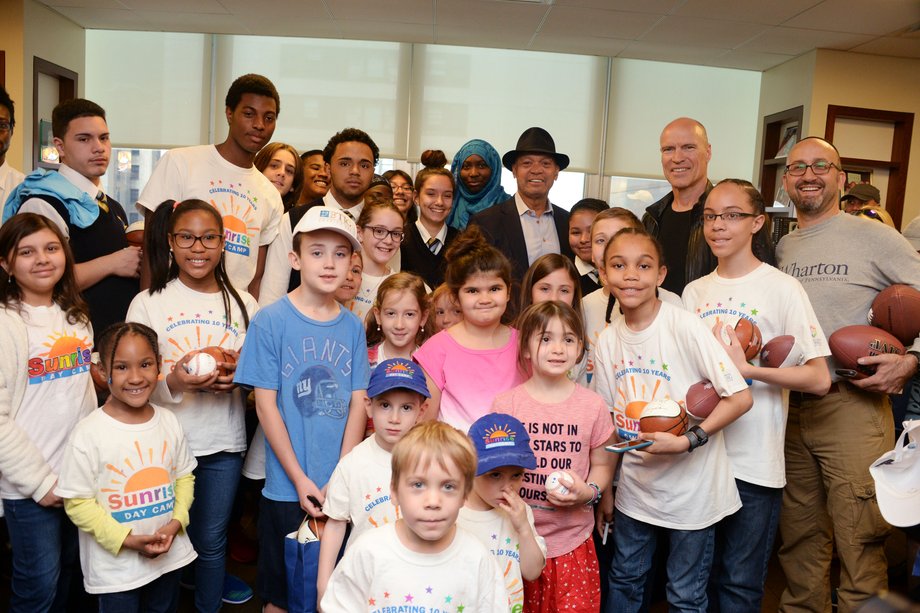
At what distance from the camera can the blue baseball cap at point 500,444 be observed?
197cm

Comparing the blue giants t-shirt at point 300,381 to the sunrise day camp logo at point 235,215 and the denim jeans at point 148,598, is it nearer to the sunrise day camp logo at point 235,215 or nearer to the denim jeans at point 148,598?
the denim jeans at point 148,598

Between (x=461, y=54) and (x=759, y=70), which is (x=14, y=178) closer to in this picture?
(x=461, y=54)

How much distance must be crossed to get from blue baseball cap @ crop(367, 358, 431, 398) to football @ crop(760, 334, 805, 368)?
1199 millimetres

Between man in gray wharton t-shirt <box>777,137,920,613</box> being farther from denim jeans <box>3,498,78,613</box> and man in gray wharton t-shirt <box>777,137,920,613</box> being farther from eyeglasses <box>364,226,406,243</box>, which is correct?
denim jeans <box>3,498,78,613</box>

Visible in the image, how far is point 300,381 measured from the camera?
2.46 metres

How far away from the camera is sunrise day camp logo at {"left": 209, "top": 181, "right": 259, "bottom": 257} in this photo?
3109 millimetres

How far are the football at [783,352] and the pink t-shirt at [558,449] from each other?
0.65 meters

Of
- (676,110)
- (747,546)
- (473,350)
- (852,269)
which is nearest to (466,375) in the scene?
(473,350)

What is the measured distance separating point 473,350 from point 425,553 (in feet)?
3.01

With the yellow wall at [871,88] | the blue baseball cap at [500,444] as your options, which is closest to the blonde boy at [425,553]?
the blue baseball cap at [500,444]

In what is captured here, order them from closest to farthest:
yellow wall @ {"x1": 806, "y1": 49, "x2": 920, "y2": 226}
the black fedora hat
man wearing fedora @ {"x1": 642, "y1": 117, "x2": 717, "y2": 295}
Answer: man wearing fedora @ {"x1": 642, "y1": 117, "x2": 717, "y2": 295}
the black fedora hat
yellow wall @ {"x1": 806, "y1": 49, "x2": 920, "y2": 226}

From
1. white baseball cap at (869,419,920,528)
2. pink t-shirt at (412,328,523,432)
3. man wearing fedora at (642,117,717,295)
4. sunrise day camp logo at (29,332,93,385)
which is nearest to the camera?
white baseball cap at (869,419,920,528)

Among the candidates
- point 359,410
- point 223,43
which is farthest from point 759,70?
point 359,410

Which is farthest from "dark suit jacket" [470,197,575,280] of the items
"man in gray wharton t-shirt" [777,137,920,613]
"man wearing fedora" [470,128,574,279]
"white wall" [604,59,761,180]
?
"white wall" [604,59,761,180]
